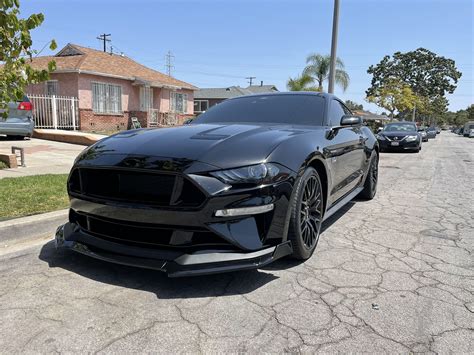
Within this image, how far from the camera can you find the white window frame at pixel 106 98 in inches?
757

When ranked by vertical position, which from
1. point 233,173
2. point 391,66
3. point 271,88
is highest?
point 391,66

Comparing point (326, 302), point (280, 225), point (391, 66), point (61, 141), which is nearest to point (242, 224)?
point (280, 225)

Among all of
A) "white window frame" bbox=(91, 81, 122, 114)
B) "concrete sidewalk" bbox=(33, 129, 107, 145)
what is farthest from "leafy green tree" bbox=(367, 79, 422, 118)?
"concrete sidewalk" bbox=(33, 129, 107, 145)

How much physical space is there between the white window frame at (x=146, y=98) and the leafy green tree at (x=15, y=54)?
1852 centimetres

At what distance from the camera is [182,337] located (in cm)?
215

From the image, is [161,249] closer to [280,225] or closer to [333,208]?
[280,225]

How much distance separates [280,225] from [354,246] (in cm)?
132

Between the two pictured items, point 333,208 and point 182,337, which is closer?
point 182,337

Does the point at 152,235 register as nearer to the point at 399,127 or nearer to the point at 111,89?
the point at 399,127

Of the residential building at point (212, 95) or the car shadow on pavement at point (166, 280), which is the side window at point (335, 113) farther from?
the residential building at point (212, 95)

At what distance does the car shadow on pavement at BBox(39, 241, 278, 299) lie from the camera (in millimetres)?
2682

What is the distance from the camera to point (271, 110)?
4.28 meters

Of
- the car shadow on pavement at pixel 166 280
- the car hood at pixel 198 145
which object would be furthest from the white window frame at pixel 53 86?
the car shadow on pavement at pixel 166 280

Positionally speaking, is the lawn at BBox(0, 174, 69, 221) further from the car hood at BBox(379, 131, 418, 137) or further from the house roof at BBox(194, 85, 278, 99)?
the house roof at BBox(194, 85, 278, 99)
